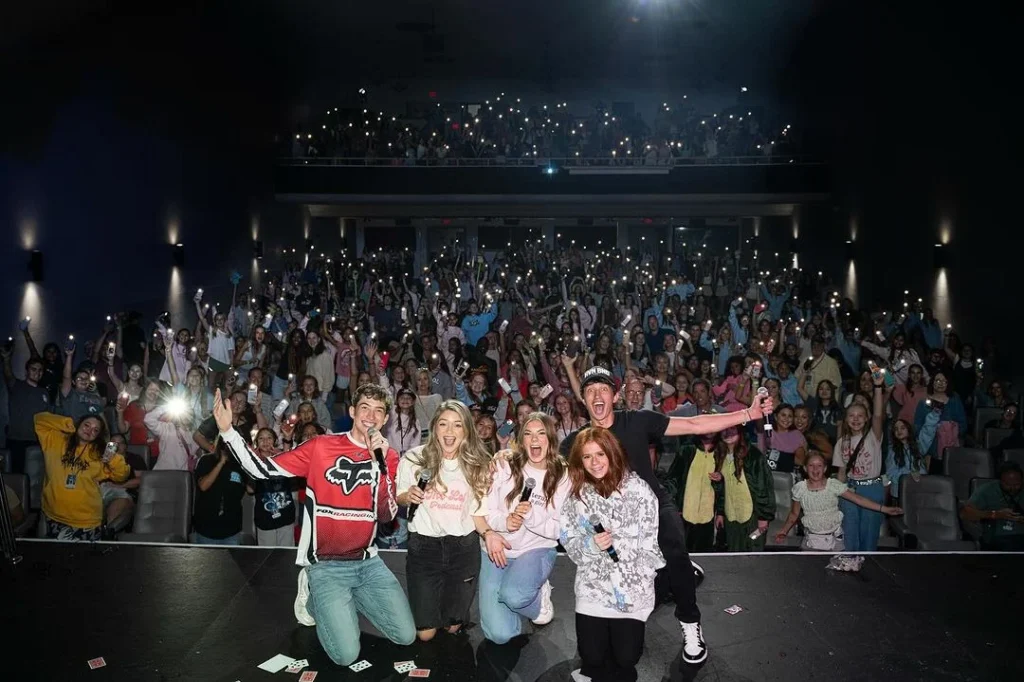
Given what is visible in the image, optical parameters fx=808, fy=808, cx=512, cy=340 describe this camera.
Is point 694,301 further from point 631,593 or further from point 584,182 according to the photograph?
point 631,593

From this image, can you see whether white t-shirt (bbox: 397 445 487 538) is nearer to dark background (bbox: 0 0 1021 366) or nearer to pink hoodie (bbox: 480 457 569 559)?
pink hoodie (bbox: 480 457 569 559)

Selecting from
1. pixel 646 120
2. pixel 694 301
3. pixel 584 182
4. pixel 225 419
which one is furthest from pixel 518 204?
pixel 225 419

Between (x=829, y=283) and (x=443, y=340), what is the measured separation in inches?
444

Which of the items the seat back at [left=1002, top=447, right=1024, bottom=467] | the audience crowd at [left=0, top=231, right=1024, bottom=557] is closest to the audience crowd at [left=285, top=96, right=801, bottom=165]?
the audience crowd at [left=0, top=231, right=1024, bottom=557]

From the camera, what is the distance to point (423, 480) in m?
4.72

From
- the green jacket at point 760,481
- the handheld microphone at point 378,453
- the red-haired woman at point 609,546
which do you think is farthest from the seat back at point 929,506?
the handheld microphone at point 378,453

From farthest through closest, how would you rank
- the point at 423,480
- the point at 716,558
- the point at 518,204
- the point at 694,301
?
the point at 518,204
the point at 694,301
the point at 716,558
the point at 423,480

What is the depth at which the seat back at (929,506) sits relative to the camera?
6445 mm

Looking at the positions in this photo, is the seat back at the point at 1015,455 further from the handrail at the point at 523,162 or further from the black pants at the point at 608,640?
the handrail at the point at 523,162

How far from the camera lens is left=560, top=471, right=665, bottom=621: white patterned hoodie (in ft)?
13.3

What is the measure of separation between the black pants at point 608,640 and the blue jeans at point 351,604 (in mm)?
1072

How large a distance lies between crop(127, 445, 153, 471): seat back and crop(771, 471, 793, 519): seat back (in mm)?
5406

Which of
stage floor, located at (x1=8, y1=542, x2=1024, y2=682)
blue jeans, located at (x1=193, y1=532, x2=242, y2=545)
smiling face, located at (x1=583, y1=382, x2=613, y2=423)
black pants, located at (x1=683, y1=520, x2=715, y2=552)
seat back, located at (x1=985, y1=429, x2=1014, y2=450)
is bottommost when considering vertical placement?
stage floor, located at (x1=8, y1=542, x2=1024, y2=682)

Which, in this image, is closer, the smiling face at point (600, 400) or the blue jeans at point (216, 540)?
the smiling face at point (600, 400)
